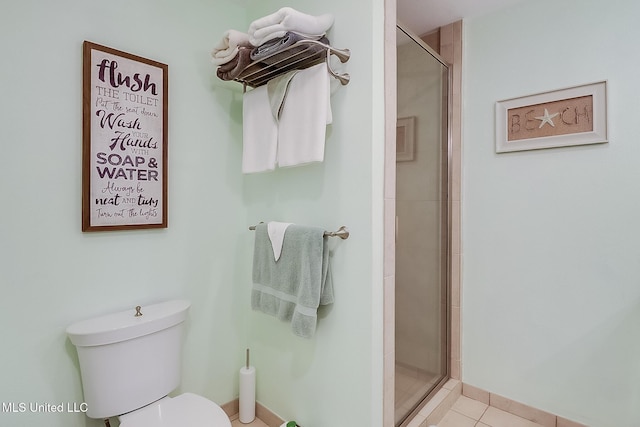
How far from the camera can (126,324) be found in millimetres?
1230

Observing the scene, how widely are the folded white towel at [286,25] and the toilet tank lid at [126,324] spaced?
3.93 feet

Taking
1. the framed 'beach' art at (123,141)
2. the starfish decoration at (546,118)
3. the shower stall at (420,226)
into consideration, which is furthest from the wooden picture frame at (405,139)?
the framed 'beach' art at (123,141)

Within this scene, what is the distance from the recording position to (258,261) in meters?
1.54

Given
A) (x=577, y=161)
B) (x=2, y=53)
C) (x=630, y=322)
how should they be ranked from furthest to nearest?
(x=577, y=161), (x=630, y=322), (x=2, y=53)

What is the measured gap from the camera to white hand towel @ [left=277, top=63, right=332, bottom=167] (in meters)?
1.25

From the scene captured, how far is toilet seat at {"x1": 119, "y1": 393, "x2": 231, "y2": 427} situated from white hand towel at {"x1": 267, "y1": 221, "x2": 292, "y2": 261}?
2.12 ft

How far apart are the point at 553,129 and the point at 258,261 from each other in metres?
1.65

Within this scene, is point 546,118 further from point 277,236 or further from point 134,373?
point 134,373

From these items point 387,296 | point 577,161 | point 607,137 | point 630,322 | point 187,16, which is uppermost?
point 187,16

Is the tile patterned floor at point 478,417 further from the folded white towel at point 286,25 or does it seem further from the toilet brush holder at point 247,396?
the folded white towel at point 286,25

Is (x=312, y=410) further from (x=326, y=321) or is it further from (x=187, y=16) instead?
(x=187, y=16)

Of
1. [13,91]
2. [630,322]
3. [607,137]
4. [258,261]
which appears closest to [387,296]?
[258,261]

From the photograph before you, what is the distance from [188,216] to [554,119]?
6.34ft

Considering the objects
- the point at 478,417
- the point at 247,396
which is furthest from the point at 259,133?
the point at 478,417
